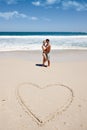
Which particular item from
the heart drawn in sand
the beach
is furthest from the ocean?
the heart drawn in sand

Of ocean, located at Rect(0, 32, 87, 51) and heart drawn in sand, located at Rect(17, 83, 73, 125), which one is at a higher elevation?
Answer: heart drawn in sand, located at Rect(17, 83, 73, 125)

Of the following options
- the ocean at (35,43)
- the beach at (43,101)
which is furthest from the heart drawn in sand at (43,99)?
the ocean at (35,43)

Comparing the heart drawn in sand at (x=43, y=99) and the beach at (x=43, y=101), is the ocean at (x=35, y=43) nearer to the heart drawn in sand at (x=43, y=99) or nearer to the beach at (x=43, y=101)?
the beach at (x=43, y=101)

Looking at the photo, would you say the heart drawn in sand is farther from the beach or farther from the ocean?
the ocean

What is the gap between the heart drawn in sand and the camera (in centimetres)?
452

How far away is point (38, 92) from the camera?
18.9ft

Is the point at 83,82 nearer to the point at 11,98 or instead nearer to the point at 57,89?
the point at 57,89

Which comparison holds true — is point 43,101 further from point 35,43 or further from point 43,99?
point 35,43

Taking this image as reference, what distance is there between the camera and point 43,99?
17.5ft

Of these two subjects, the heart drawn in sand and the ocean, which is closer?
the heart drawn in sand

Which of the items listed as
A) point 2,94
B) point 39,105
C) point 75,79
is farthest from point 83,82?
point 2,94

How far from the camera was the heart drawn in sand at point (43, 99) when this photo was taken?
4.52m

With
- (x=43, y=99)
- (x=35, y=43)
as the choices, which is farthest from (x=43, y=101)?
(x=35, y=43)

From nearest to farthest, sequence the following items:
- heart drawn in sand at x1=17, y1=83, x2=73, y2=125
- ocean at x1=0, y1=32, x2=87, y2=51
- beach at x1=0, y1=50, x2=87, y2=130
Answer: beach at x1=0, y1=50, x2=87, y2=130
heart drawn in sand at x1=17, y1=83, x2=73, y2=125
ocean at x1=0, y1=32, x2=87, y2=51
